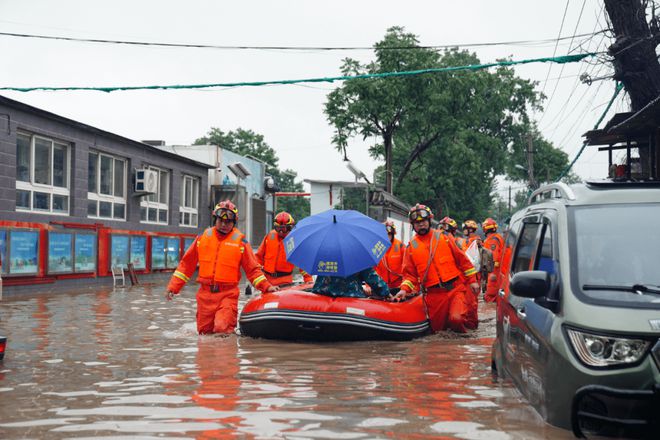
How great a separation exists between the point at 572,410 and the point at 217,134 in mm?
75472

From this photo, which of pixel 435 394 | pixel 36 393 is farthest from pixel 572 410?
pixel 36 393

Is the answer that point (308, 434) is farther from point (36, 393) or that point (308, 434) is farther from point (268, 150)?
point (268, 150)

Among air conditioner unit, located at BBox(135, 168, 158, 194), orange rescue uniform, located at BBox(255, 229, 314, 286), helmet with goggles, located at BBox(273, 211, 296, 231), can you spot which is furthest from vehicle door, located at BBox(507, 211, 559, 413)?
air conditioner unit, located at BBox(135, 168, 158, 194)

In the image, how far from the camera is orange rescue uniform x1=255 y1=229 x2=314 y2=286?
1368cm

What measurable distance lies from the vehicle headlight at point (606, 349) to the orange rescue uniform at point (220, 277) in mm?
6866

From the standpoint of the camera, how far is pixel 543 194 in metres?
6.90

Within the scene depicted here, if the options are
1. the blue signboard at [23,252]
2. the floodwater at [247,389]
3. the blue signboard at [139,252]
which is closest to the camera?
the floodwater at [247,389]

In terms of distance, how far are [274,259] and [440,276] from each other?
3.33 meters

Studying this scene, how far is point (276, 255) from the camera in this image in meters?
13.7

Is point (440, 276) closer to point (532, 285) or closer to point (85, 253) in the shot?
point (532, 285)

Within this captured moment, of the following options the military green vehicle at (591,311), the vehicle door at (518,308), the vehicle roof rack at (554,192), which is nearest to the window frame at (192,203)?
the vehicle roof rack at (554,192)

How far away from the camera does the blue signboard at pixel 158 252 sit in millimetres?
29109

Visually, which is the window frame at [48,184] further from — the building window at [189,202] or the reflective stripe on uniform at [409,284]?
the reflective stripe on uniform at [409,284]

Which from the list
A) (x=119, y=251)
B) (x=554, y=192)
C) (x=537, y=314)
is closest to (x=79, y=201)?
(x=119, y=251)
